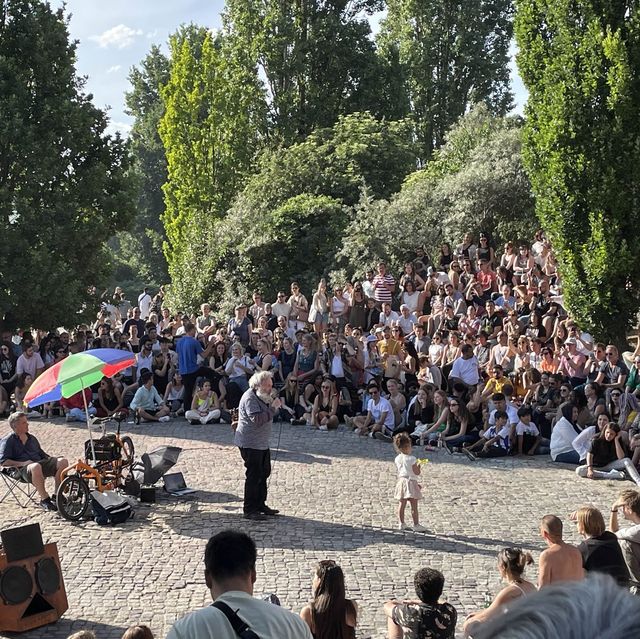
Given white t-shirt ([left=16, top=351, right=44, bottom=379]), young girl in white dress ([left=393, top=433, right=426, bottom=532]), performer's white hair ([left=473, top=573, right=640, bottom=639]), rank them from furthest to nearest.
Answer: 1. white t-shirt ([left=16, top=351, right=44, bottom=379])
2. young girl in white dress ([left=393, top=433, right=426, bottom=532])
3. performer's white hair ([left=473, top=573, right=640, bottom=639])

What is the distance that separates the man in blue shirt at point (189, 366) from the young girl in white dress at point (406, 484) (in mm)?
8304

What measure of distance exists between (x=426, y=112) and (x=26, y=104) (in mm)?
28566

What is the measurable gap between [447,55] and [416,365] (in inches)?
1251

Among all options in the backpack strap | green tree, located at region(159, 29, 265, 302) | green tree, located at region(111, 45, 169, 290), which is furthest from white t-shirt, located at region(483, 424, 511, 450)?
green tree, located at region(111, 45, 169, 290)

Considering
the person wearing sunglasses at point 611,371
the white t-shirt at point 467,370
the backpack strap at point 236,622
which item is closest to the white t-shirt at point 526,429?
the person wearing sunglasses at point 611,371

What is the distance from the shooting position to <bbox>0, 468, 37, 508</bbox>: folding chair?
12.2 m

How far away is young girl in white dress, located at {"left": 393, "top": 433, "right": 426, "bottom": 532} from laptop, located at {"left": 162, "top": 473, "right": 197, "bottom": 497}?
10.6 feet

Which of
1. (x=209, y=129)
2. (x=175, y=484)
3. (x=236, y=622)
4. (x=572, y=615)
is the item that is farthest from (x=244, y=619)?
(x=209, y=129)

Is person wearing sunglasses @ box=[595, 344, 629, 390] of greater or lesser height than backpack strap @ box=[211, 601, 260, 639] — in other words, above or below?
above

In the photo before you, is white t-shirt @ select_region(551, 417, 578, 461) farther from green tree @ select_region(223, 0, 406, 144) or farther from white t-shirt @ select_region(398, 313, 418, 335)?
green tree @ select_region(223, 0, 406, 144)

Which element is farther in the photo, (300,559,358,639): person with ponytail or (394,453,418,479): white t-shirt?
(394,453,418,479): white t-shirt

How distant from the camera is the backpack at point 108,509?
37.2ft

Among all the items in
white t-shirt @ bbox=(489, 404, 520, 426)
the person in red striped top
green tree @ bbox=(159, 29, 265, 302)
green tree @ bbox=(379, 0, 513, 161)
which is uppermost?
green tree @ bbox=(379, 0, 513, 161)

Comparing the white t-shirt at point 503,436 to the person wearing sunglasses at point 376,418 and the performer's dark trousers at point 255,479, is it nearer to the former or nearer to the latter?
the person wearing sunglasses at point 376,418
